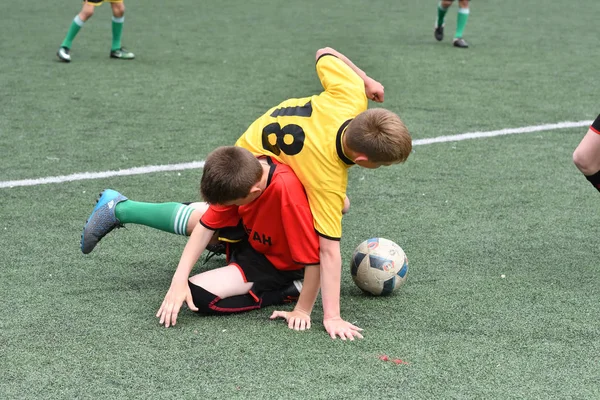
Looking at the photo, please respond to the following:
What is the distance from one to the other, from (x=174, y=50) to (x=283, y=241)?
6.56 meters

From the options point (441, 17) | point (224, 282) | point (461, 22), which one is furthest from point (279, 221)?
point (441, 17)

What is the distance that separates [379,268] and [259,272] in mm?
525

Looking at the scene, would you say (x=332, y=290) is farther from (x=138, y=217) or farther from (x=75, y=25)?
(x=75, y=25)

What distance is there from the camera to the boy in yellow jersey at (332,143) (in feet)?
10.3

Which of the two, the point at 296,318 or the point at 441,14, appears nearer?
the point at 296,318

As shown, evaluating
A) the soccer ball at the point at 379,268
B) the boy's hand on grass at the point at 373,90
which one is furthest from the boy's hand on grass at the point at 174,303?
the boy's hand on grass at the point at 373,90

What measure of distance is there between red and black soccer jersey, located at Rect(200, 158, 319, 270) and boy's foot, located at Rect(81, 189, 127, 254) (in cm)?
61

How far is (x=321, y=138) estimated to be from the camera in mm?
3379

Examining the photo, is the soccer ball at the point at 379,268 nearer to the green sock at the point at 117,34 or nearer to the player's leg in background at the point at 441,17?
the green sock at the point at 117,34

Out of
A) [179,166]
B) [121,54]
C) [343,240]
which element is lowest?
[121,54]

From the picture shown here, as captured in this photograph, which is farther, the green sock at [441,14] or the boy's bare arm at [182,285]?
the green sock at [441,14]

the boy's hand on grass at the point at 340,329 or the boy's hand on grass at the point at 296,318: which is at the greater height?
the boy's hand on grass at the point at 340,329

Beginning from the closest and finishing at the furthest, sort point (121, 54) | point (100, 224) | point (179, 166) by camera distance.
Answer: point (100, 224) → point (179, 166) → point (121, 54)

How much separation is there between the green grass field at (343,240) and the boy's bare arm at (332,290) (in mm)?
65
